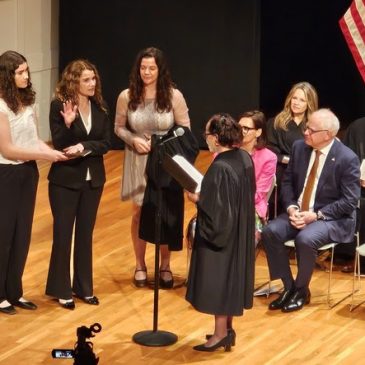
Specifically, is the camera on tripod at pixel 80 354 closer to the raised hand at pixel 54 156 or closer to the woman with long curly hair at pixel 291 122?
the raised hand at pixel 54 156

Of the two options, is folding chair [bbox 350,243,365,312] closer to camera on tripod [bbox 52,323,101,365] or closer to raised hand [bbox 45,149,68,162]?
raised hand [bbox 45,149,68,162]

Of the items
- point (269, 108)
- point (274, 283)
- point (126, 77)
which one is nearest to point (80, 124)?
point (274, 283)

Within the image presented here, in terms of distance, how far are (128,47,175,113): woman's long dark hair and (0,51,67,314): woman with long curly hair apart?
810mm

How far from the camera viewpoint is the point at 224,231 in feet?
19.8

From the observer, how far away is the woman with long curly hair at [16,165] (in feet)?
21.6

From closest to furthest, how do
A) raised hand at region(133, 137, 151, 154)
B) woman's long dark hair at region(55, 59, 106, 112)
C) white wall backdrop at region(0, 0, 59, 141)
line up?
woman's long dark hair at region(55, 59, 106, 112)
raised hand at region(133, 137, 151, 154)
white wall backdrop at region(0, 0, 59, 141)

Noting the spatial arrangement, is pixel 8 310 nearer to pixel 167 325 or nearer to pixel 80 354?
pixel 167 325

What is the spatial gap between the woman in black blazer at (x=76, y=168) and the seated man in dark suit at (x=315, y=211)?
1.24 meters

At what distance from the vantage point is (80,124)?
22.5ft

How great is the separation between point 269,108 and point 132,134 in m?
5.72

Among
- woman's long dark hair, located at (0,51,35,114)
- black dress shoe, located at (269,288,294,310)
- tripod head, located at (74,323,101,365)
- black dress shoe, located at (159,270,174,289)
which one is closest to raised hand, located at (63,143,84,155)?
woman's long dark hair, located at (0,51,35,114)

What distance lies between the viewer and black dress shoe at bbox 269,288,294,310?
7.13 metres

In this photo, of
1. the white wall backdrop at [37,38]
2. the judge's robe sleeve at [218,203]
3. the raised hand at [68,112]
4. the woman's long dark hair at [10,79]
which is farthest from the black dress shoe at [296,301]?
the white wall backdrop at [37,38]

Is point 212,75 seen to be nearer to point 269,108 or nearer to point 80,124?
point 269,108
